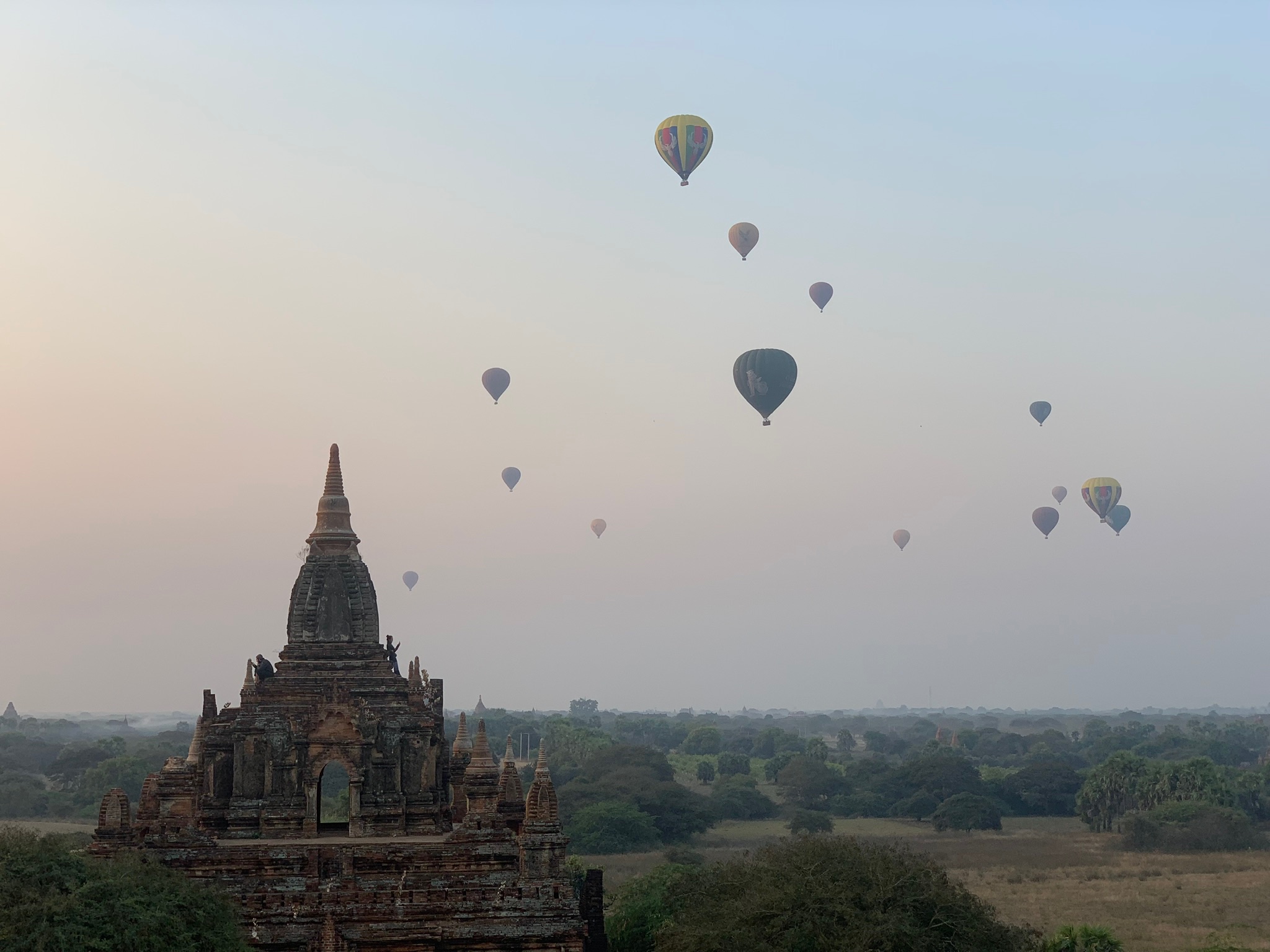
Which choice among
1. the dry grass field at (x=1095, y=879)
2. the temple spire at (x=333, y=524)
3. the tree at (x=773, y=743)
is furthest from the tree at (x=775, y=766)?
the temple spire at (x=333, y=524)

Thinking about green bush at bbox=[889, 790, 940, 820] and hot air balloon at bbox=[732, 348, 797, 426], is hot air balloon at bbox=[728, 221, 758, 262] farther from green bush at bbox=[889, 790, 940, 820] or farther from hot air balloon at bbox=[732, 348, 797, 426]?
green bush at bbox=[889, 790, 940, 820]

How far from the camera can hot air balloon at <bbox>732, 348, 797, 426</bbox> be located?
2739 inches

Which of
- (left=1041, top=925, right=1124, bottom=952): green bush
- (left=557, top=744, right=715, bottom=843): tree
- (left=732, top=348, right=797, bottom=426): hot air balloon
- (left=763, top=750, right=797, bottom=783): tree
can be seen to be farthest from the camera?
(left=763, top=750, right=797, bottom=783): tree

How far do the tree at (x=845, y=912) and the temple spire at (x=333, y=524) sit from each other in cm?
1172

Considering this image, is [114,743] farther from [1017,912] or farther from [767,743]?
[1017,912]

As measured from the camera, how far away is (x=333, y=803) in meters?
73.8

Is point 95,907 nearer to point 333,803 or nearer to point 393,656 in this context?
point 393,656

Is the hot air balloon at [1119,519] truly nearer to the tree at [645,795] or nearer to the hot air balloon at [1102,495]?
the hot air balloon at [1102,495]

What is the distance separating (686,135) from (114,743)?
101 meters

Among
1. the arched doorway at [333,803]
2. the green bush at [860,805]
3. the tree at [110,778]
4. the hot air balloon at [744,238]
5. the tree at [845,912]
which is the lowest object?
the tree at [845,912]

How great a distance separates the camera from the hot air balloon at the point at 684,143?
231 ft

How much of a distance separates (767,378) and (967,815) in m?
38.0

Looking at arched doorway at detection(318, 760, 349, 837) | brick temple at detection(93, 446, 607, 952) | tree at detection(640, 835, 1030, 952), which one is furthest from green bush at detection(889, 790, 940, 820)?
tree at detection(640, 835, 1030, 952)

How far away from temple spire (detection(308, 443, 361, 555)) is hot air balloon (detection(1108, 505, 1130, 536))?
3281 inches
